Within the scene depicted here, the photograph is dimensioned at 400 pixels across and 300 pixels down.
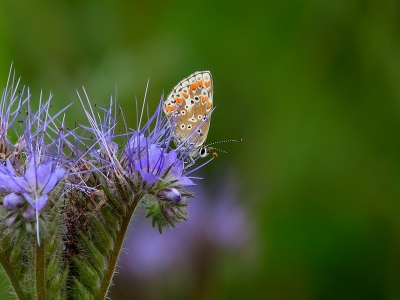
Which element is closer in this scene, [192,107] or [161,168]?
[161,168]

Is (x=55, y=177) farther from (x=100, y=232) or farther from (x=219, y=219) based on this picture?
(x=219, y=219)

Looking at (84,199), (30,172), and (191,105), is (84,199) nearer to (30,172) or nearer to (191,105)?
(30,172)

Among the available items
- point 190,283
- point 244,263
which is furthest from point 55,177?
point 244,263

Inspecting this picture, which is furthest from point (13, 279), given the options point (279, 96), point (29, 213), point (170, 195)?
point (279, 96)

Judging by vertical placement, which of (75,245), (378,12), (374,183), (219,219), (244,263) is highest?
(378,12)

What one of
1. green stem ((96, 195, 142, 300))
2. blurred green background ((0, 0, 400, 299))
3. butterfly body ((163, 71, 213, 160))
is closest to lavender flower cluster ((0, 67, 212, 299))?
green stem ((96, 195, 142, 300))

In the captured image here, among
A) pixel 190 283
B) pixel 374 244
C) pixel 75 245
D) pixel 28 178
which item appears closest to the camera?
pixel 28 178

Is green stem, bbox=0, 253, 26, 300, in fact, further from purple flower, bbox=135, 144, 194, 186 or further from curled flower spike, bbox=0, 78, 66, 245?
purple flower, bbox=135, 144, 194, 186
